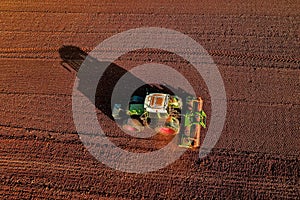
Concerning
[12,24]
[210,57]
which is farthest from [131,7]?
[12,24]

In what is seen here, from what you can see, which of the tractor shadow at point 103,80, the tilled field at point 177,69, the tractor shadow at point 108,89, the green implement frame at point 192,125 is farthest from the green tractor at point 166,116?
the tractor shadow at point 103,80

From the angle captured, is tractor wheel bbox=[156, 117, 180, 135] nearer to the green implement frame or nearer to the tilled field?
the green implement frame

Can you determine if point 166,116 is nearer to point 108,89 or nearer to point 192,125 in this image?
point 192,125

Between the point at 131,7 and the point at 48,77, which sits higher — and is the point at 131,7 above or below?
above

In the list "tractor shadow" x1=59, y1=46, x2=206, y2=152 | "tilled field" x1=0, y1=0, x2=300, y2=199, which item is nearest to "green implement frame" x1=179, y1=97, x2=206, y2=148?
"tilled field" x1=0, y1=0, x2=300, y2=199

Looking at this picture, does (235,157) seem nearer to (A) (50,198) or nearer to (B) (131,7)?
(A) (50,198)

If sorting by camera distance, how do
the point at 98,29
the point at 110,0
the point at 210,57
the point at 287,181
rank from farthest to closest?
the point at 110,0, the point at 98,29, the point at 210,57, the point at 287,181
